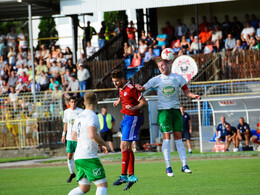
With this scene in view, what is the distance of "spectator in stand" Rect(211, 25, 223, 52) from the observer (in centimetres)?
2797

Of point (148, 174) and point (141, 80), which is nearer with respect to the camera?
point (148, 174)

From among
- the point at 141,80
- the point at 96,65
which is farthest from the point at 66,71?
the point at 141,80

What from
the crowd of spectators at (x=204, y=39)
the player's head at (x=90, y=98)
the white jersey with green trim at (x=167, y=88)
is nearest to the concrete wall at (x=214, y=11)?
the crowd of spectators at (x=204, y=39)

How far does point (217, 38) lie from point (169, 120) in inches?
634

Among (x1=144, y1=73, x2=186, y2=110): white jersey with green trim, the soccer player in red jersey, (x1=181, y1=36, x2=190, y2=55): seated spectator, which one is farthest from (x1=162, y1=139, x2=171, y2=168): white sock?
(x1=181, y1=36, x2=190, y2=55): seated spectator

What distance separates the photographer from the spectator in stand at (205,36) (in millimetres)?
28841

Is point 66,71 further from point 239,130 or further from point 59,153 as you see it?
point 239,130

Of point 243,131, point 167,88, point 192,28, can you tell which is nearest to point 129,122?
point 167,88

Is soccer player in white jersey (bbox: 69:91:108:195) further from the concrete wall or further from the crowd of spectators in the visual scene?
the concrete wall

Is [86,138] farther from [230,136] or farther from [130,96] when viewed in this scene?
[230,136]

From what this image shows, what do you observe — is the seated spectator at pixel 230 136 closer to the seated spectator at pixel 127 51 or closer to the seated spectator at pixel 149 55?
the seated spectator at pixel 149 55

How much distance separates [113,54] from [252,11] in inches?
321

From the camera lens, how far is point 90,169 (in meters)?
8.35

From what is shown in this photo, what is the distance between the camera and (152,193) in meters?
10.9
